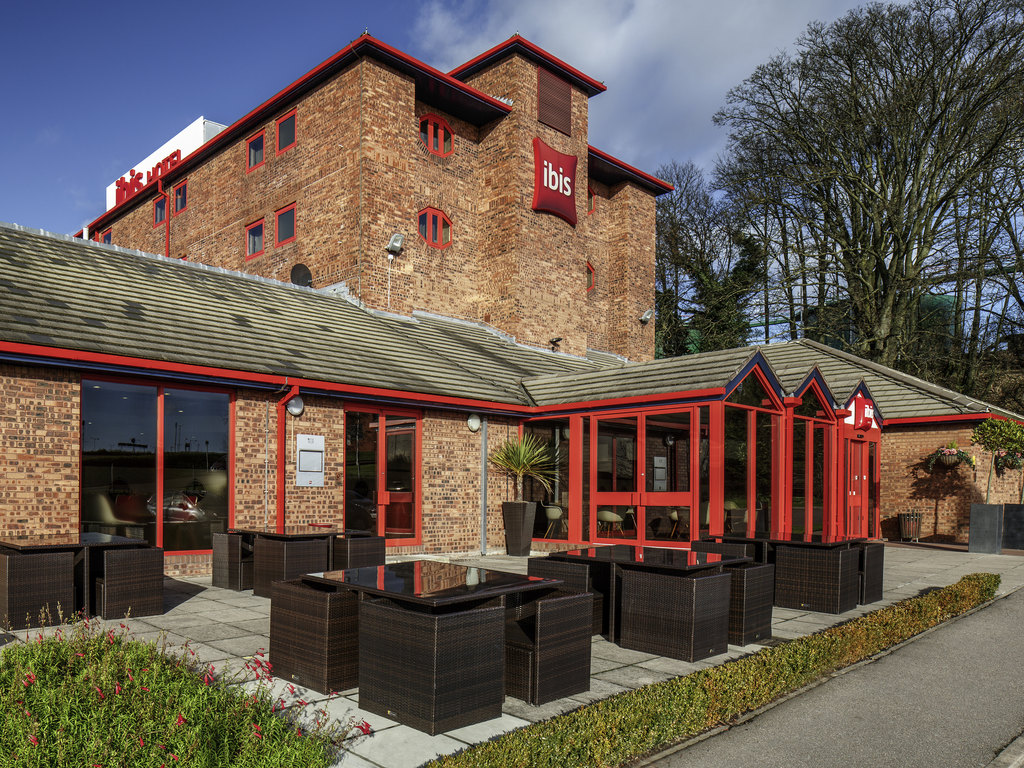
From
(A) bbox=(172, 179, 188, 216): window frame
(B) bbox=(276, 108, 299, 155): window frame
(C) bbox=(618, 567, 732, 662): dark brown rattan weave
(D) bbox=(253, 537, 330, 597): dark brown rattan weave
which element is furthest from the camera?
(A) bbox=(172, 179, 188, 216): window frame

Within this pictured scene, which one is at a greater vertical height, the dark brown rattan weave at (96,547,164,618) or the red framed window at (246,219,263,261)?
the red framed window at (246,219,263,261)

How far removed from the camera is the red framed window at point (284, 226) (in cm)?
1917

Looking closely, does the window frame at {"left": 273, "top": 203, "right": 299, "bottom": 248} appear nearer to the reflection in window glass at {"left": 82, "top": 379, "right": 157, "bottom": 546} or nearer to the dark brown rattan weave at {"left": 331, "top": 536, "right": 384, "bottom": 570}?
the reflection in window glass at {"left": 82, "top": 379, "right": 157, "bottom": 546}

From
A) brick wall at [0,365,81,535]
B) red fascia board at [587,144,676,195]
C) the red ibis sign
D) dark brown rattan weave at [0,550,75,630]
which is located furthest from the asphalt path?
the red ibis sign

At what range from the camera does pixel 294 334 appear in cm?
1277

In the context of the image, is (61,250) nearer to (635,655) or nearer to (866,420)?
(635,655)

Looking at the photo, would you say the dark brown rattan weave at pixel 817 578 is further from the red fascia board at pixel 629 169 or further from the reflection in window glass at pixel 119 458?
the red fascia board at pixel 629 169

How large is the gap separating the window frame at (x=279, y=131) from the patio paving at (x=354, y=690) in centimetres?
1271

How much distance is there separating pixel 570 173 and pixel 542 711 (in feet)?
60.4

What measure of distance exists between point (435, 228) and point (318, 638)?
15197mm

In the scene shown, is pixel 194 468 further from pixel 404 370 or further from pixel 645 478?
pixel 645 478

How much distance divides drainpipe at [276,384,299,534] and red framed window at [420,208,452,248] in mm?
8467

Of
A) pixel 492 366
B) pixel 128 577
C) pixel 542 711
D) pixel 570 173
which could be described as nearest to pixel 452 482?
pixel 492 366

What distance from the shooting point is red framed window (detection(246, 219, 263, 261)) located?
66.9ft
